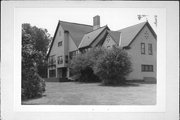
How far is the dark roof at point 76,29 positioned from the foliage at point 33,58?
1.73 ft

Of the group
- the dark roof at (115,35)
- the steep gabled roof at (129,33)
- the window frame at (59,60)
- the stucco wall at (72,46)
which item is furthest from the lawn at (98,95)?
the dark roof at (115,35)

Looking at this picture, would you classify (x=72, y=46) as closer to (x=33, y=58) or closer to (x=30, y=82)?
(x=33, y=58)

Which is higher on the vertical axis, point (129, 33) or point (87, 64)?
point (129, 33)

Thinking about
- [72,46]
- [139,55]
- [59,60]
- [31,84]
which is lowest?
[31,84]

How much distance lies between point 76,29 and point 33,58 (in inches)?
51.1

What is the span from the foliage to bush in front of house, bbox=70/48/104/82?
Result: 85 cm

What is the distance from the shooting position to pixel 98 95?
5.43 metres

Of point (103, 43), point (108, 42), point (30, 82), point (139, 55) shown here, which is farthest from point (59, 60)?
point (139, 55)

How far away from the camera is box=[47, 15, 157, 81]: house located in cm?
550

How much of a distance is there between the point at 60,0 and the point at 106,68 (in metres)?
1.98

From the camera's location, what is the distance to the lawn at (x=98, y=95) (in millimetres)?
5363

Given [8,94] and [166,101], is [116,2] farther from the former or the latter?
[8,94]

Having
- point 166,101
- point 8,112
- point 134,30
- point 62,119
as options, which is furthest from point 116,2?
point 8,112

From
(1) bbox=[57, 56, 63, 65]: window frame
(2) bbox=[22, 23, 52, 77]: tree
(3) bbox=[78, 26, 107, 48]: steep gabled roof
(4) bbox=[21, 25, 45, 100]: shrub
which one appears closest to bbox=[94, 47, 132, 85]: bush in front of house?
(3) bbox=[78, 26, 107, 48]: steep gabled roof
